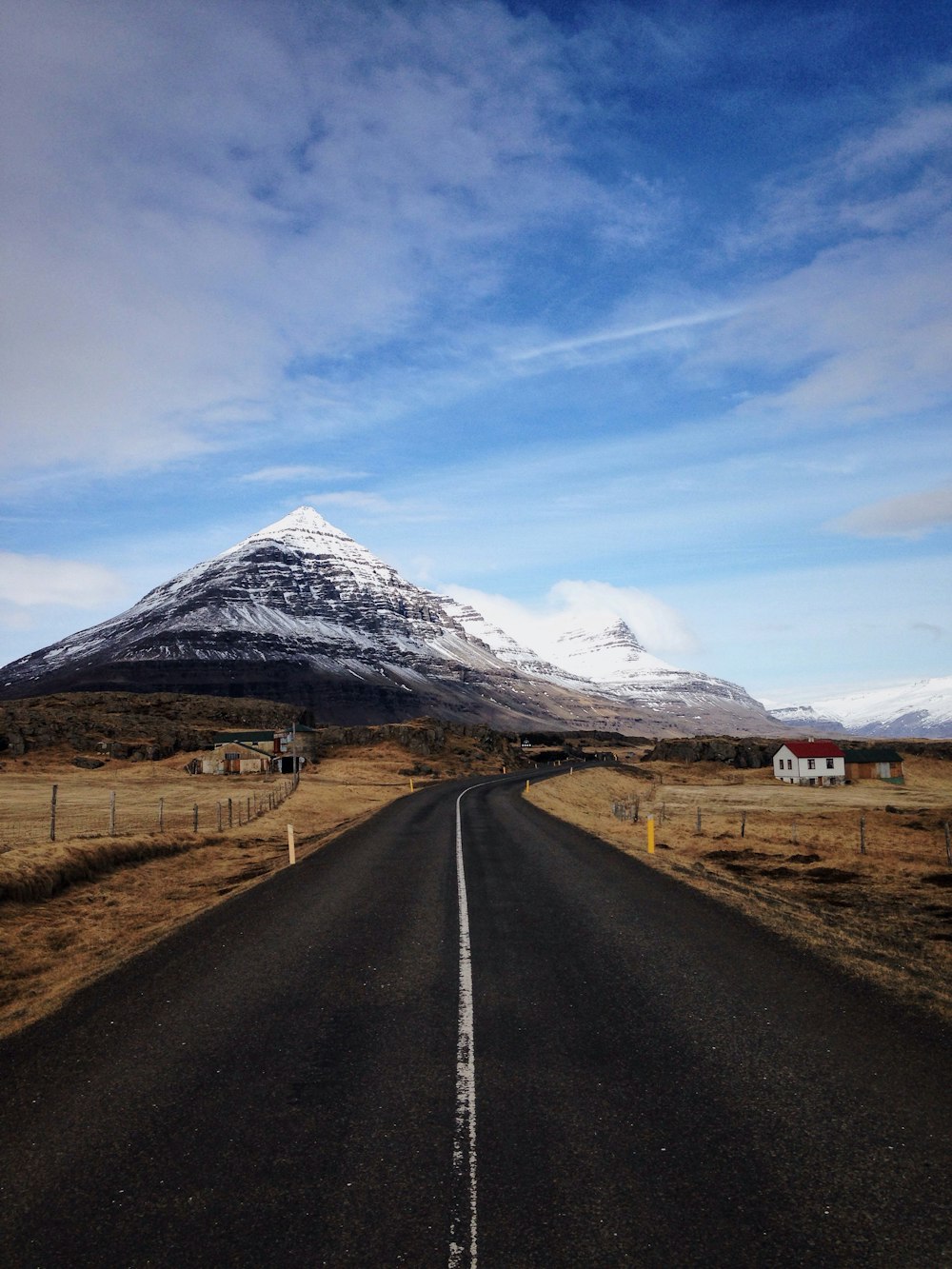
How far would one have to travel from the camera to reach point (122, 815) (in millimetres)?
37688

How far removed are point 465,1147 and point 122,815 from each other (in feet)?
120

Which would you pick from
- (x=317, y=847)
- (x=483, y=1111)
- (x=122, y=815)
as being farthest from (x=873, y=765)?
(x=483, y=1111)

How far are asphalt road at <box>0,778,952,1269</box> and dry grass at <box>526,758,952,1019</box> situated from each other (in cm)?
137

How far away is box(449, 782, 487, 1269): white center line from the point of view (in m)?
4.94

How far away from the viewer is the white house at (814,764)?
8644cm

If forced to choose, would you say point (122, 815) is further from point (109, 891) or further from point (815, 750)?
point (815, 750)

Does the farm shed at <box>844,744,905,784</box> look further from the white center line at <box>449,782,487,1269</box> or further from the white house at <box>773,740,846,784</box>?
the white center line at <box>449,782,487,1269</box>

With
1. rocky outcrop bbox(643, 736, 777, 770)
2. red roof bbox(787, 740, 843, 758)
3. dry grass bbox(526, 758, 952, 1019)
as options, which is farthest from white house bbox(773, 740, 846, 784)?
dry grass bbox(526, 758, 952, 1019)

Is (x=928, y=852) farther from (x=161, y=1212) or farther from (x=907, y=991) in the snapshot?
(x=161, y=1212)

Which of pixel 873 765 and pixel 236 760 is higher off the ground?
pixel 236 760

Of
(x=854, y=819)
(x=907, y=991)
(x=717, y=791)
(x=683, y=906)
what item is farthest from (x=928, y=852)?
(x=717, y=791)

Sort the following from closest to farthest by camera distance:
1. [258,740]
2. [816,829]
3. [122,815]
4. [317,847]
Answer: [317,847]
[122,815]
[816,829]
[258,740]

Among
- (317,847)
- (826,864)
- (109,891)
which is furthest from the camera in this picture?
(317,847)

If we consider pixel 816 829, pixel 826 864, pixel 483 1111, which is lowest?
pixel 816 829
